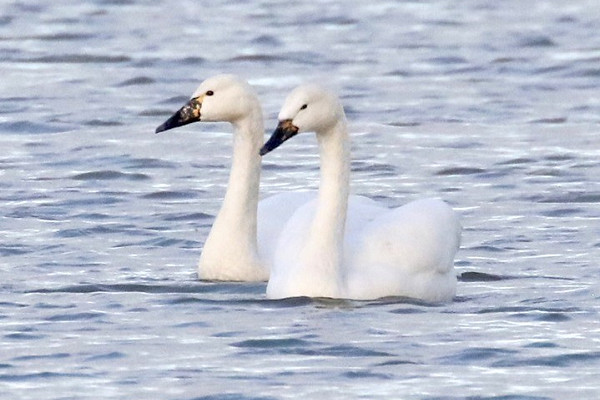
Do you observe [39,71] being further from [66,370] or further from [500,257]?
[66,370]

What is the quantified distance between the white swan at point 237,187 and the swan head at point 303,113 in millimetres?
1099

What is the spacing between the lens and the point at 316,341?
30.8 feet

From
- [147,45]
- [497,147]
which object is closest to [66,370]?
[497,147]

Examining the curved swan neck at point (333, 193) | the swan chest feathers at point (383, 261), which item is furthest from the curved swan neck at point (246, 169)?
the curved swan neck at point (333, 193)

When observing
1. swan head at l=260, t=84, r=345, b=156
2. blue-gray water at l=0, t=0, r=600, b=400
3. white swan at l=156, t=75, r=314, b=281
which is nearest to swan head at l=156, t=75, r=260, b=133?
white swan at l=156, t=75, r=314, b=281

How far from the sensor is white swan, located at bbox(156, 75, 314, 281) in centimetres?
1115

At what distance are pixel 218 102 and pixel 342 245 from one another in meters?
1.33

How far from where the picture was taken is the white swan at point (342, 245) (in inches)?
399

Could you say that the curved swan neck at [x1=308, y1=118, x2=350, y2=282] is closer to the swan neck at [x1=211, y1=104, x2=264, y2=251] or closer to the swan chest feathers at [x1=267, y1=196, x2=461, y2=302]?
the swan chest feathers at [x1=267, y1=196, x2=461, y2=302]

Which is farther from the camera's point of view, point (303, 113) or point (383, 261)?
point (383, 261)

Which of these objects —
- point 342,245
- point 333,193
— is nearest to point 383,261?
point 342,245

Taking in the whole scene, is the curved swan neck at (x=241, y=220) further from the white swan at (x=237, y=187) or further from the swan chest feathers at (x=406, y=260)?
the swan chest feathers at (x=406, y=260)

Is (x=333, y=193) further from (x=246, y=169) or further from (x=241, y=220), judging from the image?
(x=246, y=169)

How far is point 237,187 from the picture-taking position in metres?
11.4
